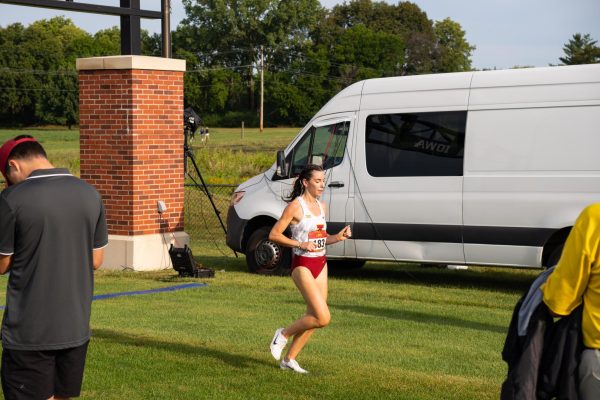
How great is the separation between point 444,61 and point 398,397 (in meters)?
104

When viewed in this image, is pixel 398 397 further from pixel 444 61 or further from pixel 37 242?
pixel 444 61

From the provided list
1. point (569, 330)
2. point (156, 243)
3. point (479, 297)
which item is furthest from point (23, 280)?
point (156, 243)

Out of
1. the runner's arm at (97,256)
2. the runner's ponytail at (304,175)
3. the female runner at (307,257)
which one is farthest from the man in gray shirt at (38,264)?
the runner's ponytail at (304,175)

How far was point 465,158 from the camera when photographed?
44.4 ft

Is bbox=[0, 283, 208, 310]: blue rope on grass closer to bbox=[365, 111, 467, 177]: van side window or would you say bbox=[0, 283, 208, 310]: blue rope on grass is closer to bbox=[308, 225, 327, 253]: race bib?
bbox=[365, 111, 467, 177]: van side window

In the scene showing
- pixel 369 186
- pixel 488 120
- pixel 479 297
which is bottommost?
A: pixel 479 297

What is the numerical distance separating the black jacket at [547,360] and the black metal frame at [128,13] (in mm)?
11557

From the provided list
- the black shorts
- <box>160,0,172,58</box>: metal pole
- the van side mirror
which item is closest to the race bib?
the black shorts

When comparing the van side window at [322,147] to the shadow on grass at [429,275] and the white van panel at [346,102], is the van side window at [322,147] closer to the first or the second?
the white van panel at [346,102]

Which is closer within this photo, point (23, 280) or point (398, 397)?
point (23, 280)

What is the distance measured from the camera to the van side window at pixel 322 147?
48.6ft

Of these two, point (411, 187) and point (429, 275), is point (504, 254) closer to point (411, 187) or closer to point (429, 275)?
point (411, 187)

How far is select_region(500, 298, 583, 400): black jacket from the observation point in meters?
4.36

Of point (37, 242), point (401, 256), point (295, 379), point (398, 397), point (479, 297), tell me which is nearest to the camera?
Answer: point (37, 242)
